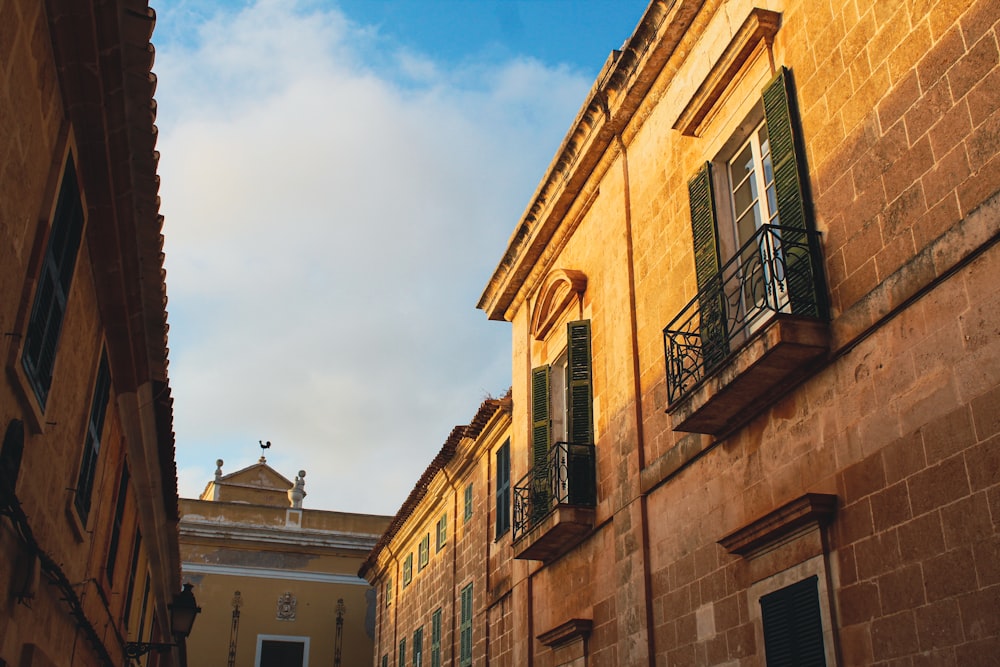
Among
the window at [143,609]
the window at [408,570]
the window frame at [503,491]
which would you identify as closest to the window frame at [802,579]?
the window frame at [503,491]

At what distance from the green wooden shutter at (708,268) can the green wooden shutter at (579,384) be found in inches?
121

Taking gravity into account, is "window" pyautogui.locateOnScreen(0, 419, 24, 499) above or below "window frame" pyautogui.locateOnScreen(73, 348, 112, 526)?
below

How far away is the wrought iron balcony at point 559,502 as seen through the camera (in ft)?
38.0

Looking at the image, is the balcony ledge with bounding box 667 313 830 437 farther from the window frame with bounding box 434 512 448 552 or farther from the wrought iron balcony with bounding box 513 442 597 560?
the window frame with bounding box 434 512 448 552

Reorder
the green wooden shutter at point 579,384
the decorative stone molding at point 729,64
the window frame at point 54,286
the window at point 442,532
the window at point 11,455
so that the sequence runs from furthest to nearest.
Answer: the window at point 442,532 < the green wooden shutter at point 579,384 < the decorative stone molding at point 729,64 < the window frame at point 54,286 < the window at point 11,455

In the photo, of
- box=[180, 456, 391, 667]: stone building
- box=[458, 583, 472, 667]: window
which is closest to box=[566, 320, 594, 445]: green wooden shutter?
box=[458, 583, 472, 667]: window

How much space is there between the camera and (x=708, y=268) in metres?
9.28

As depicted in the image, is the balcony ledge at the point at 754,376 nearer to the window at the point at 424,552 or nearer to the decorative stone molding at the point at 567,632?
the decorative stone molding at the point at 567,632

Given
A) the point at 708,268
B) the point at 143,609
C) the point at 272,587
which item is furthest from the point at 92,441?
the point at 272,587

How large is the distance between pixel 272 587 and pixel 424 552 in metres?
10.9

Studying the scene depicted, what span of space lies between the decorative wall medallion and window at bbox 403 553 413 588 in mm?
7944

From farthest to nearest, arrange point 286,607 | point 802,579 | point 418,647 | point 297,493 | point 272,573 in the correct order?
point 297,493 → point 272,573 → point 286,607 → point 418,647 → point 802,579

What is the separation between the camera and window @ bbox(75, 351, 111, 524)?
838 cm

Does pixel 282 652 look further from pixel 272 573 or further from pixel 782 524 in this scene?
pixel 782 524
